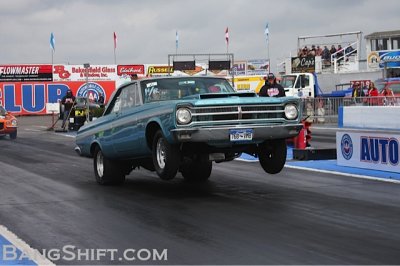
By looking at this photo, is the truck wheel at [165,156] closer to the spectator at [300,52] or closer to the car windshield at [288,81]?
the car windshield at [288,81]

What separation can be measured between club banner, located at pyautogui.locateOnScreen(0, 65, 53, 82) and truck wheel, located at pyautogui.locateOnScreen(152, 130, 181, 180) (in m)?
38.9

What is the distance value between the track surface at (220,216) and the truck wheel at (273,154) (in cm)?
44

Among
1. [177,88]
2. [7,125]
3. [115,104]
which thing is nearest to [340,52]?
[7,125]

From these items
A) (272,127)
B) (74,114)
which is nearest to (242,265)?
(272,127)

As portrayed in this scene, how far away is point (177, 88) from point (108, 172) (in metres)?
2.04

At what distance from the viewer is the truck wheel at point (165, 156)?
8.45m

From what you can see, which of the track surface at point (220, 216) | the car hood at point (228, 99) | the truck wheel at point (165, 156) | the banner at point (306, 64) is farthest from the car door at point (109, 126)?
the banner at point (306, 64)

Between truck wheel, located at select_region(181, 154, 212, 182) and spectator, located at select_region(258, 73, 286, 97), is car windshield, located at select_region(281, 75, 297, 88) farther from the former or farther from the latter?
truck wheel, located at select_region(181, 154, 212, 182)

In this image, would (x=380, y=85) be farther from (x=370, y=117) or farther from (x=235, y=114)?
(x=235, y=114)

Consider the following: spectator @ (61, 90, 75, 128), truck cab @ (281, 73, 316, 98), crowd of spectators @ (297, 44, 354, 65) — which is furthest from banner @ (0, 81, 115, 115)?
truck cab @ (281, 73, 316, 98)

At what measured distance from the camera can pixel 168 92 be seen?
9562 mm

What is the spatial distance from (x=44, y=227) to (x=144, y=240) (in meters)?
1.48

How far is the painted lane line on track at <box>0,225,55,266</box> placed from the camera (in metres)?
5.66

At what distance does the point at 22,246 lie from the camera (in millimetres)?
6285
